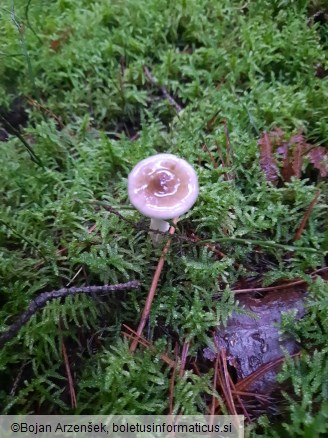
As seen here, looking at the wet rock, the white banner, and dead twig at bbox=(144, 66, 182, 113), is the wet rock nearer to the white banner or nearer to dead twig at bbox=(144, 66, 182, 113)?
the white banner

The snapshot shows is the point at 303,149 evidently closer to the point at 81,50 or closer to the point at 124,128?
the point at 124,128

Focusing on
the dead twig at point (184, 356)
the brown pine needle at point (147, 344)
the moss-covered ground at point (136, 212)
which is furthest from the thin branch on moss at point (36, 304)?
the dead twig at point (184, 356)

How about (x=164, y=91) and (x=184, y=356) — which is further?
(x=164, y=91)

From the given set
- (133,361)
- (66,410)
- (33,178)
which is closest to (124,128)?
(33,178)

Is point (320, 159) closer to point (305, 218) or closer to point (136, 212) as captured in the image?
point (305, 218)

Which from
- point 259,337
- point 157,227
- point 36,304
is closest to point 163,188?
point 157,227

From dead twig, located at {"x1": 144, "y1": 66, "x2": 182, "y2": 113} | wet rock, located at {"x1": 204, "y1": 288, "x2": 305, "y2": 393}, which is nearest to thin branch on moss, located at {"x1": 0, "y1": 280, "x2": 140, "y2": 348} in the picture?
wet rock, located at {"x1": 204, "y1": 288, "x2": 305, "y2": 393}
